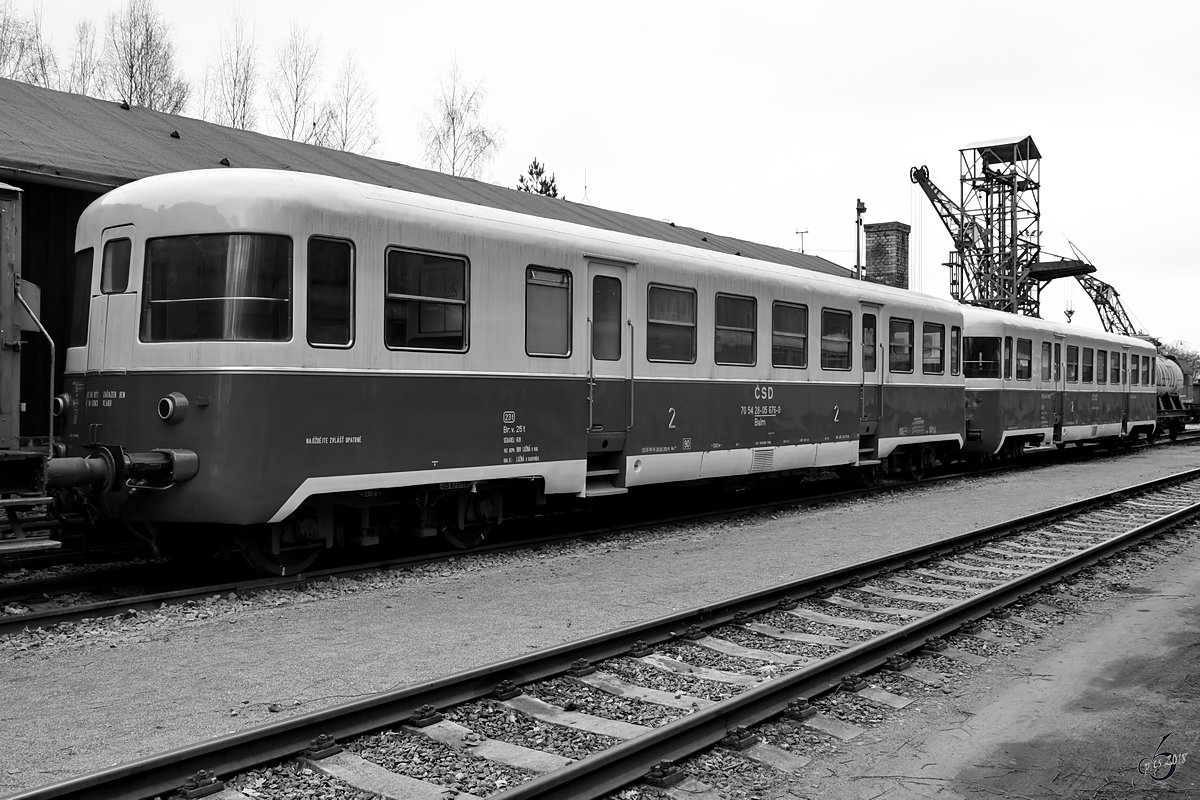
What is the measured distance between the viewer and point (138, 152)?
1189 cm

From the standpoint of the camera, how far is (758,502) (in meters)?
14.8

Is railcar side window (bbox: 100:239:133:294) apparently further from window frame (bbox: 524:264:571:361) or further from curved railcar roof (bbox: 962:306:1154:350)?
curved railcar roof (bbox: 962:306:1154:350)

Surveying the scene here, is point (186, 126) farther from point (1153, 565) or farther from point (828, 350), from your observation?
point (1153, 565)

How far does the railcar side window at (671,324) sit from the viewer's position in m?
11.3

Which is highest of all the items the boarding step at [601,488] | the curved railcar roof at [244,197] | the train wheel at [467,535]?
the curved railcar roof at [244,197]

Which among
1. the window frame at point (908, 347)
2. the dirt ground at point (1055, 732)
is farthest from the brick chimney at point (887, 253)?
the dirt ground at point (1055, 732)

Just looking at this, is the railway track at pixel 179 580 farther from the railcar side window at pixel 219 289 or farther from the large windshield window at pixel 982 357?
the large windshield window at pixel 982 357

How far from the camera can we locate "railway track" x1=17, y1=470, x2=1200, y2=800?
4276mm

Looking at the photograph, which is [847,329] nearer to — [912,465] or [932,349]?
[932,349]

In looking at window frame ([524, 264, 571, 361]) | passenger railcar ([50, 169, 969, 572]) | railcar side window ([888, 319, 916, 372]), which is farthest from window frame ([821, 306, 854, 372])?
window frame ([524, 264, 571, 361])

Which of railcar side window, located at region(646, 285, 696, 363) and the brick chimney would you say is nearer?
railcar side window, located at region(646, 285, 696, 363)

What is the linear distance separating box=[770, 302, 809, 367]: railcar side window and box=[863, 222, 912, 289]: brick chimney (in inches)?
784

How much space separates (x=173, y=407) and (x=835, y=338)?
9424 mm

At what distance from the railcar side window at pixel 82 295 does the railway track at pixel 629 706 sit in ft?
17.3
